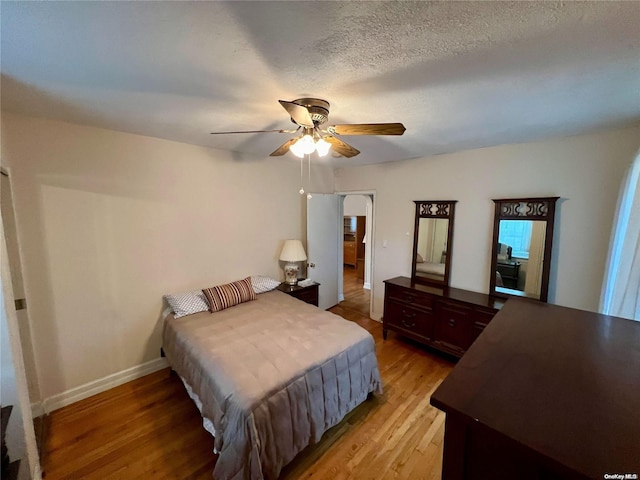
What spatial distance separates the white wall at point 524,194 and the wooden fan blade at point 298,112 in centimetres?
220

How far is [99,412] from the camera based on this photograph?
2172 mm

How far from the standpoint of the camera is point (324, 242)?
422 centimetres

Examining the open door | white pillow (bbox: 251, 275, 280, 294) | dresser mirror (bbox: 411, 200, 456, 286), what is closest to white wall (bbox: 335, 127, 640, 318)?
dresser mirror (bbox: 411, 200, 456, 286)

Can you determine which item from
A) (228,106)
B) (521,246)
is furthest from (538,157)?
(228,106)

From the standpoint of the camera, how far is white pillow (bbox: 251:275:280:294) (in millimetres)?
3204

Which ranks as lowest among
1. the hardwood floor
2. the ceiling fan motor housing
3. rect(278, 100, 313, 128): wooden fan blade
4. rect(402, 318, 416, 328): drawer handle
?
the hardwood floor

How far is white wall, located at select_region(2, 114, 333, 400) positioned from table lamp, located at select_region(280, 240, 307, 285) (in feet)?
2.03

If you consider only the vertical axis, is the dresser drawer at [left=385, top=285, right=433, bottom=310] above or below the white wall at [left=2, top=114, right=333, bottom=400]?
below

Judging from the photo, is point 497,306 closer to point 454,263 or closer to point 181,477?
point 454,263

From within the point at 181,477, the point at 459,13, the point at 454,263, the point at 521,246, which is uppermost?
the point at 459,13

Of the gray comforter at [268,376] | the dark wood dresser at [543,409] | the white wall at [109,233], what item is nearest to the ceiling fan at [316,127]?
the dark wood dresser at [543,409]

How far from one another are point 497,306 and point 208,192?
332cm

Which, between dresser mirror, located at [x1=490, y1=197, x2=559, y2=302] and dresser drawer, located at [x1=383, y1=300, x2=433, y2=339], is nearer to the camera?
dresser mirror, located at [x1=490, y1=197, x2=559, y2=302]

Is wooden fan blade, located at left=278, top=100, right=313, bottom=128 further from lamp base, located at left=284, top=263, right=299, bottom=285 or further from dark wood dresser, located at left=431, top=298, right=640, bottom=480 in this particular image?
lamp base, located at left=284, top=263, right=299, bottom=285
